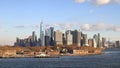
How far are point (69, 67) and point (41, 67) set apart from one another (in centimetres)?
845

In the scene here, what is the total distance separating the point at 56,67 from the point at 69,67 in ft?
13.3

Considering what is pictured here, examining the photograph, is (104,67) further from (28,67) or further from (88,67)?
(28,67)

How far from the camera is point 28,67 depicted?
124 m

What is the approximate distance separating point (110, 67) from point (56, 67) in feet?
54.1

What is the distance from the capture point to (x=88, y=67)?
122750 millimetres

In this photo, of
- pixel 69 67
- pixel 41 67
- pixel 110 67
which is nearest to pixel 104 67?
pixel 110 67

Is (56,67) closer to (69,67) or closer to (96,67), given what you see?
(69,67)

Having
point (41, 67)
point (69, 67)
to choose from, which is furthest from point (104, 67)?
point (41, 67)

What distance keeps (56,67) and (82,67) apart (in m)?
7.80

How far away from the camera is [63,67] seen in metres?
124

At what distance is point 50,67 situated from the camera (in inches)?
4953

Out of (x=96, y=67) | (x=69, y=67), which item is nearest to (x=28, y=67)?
(x=69, y=67)

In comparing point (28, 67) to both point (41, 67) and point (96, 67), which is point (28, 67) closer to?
point (41, 67)

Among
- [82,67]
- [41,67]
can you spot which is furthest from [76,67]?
[41,67]
